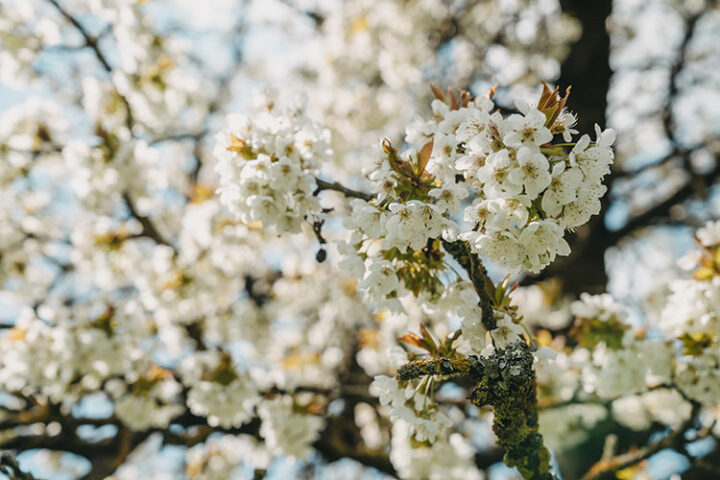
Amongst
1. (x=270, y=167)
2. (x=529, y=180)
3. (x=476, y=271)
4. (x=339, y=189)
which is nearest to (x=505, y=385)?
(x=476, y=271)

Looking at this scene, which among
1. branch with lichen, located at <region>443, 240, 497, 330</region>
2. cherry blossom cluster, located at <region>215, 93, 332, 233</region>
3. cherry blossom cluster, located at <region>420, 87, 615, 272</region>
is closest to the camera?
cherry blossom cluster, located at <region>420, 87, 615, 272</region>

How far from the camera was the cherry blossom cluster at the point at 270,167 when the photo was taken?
171 cm

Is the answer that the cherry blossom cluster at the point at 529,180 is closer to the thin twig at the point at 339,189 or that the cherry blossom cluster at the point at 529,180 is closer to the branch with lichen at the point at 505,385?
the branch with lichen at the point at 505,385

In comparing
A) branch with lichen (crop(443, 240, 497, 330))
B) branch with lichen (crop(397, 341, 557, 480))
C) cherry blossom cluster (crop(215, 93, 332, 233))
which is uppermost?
cherry blossom cluster (crop(215, 93, 332, 233))

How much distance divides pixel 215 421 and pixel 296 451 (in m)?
0.58

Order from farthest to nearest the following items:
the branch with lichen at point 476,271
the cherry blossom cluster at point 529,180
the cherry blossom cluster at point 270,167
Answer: the cherry blossom cluster at point 270,167
the branch with lichen at point 476,271
the cherry blossom cluster at point 529,180

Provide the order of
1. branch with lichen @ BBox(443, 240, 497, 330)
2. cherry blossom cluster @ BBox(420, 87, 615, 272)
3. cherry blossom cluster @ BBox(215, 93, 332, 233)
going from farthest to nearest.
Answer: cherry blossom cluster @ BBox(215, 93, 332, 233) → branch with lichen @ BBox(443, 240, 497, 330) → cherry blossom cluster @ BBox(420, 87, 615, 272)

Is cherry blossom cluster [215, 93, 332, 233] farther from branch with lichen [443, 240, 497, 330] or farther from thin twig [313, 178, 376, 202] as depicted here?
branch with lichen [443, 240, 497, 330]

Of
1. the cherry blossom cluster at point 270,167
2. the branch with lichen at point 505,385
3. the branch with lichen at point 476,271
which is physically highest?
the cherry blossom cluster at point 270,167

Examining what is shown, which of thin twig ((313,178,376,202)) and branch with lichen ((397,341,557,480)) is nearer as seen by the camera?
branch with lichen ((397,341,557,480))

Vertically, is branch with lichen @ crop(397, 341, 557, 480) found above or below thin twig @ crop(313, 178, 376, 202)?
below

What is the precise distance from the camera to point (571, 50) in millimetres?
4496

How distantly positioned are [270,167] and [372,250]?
0.45 metres

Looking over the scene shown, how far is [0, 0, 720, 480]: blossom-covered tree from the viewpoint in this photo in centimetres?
151
